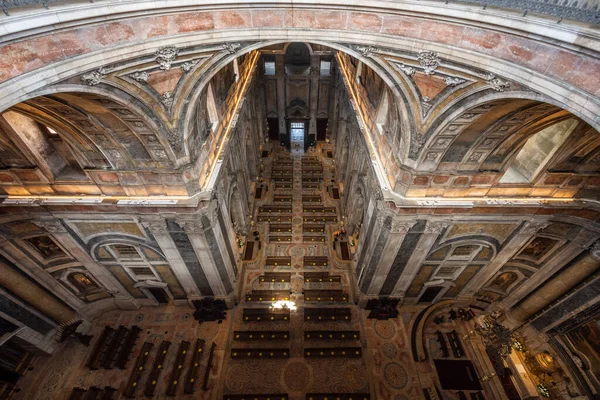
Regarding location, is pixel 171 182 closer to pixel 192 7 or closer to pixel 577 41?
pixel 192 7

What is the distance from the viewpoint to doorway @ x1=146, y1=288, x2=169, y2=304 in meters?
16.0

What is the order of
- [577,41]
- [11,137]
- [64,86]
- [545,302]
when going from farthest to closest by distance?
1. [545,302]
2. [11,137]
3. [64,86]
4. [577,41]

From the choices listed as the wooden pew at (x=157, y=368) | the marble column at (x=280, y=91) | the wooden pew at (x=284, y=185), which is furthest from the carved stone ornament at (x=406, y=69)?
the marble column at (x=280, y=91)

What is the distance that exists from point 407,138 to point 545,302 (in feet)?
39.9

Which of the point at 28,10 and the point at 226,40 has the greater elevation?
the point at 226,40

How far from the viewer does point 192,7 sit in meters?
7.33

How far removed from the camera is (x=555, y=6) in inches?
223

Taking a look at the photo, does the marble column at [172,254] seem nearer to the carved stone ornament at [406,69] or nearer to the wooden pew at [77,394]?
the wooden pew at [77,394]

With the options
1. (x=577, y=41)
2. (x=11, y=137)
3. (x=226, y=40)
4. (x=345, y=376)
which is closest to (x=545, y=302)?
(x=345, y=376)

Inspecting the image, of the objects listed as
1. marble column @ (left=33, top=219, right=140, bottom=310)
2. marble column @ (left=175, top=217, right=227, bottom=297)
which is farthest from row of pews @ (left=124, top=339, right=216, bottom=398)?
marble column @ (left=175, top=217, right=227, bottom=297)

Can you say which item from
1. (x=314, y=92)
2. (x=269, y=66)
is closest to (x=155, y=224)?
(x=269, y=66)

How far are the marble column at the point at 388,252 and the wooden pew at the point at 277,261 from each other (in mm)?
6065

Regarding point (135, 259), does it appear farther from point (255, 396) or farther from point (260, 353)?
point (255, 396)

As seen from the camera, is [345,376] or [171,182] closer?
[171,182]
